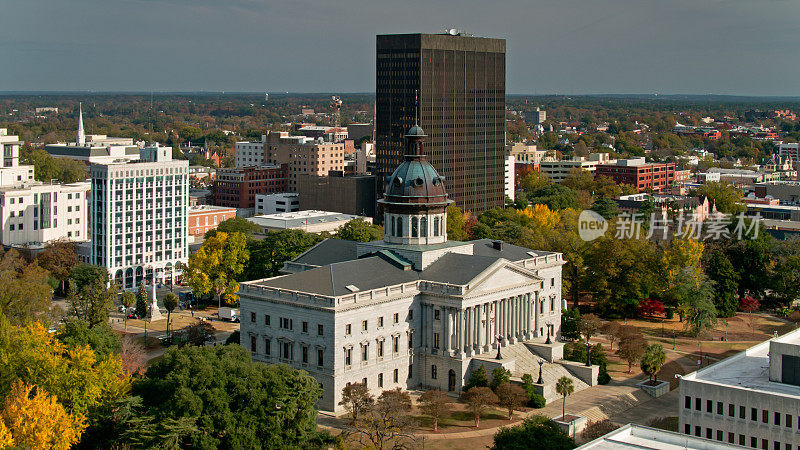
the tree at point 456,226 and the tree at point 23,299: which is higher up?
the tree at point 456,226

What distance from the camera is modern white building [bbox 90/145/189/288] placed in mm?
152125

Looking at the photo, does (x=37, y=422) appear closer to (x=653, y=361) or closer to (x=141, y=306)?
(x=141, y=306)

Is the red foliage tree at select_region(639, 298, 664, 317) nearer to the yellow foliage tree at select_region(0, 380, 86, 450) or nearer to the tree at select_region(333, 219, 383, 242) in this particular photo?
the tree at select_region(333, 219, 383, 242)

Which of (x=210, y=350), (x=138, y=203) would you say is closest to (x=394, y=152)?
(x=138, y=203)

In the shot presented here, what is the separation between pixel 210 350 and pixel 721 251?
87005mm

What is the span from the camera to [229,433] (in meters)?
76.4

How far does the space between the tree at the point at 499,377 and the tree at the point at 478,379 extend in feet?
2.22

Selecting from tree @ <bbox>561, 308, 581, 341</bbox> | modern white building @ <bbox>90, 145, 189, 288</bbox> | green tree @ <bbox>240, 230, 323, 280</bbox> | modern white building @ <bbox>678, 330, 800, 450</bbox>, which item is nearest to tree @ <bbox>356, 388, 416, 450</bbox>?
modern white building @ <bbox>678, 330, 800, 450</bbox>

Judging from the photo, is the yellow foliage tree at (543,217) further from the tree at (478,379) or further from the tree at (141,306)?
the tree at (478,379)

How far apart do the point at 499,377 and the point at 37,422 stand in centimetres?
4242

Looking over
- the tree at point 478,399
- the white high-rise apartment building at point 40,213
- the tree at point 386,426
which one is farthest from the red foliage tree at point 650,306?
the white high-rise apartment building at point 40,213

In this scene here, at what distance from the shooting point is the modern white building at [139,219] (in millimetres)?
152125

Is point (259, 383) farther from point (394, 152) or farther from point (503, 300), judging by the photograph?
point (394, 152)

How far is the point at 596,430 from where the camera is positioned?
84438 millimetres
